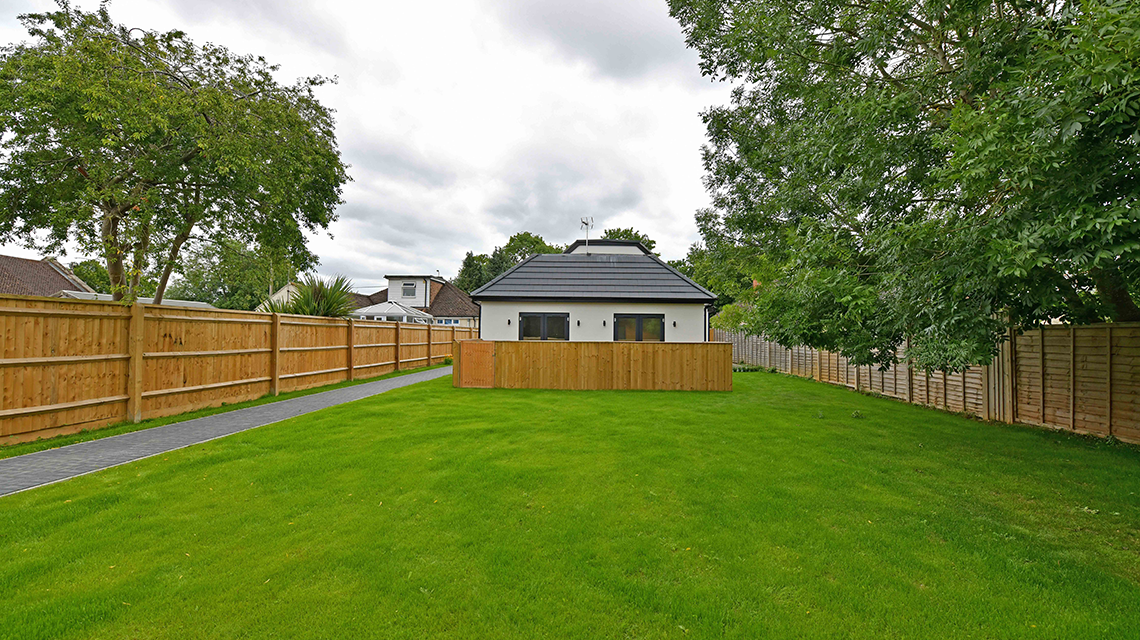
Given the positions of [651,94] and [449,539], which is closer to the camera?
[449,539]

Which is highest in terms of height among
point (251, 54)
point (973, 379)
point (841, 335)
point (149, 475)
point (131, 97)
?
point (251, 54)

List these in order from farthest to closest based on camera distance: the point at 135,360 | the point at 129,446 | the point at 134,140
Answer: the point at 134,140 → the point at 135,360 → the point at 129,446

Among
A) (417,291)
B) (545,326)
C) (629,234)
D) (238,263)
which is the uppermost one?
(629,234)

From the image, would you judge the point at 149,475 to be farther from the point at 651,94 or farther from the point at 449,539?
the point at 651,94

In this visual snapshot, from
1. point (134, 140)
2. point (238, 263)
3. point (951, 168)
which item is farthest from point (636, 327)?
point (134, 140)

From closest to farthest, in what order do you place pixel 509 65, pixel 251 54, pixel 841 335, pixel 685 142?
1. pixel 841 335
2. pixel 251 54
3. pixel 509 65
4. pixel 685 142

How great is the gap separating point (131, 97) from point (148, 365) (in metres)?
5.97

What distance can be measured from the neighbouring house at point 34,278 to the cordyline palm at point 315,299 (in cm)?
1901

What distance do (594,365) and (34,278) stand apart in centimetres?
3402

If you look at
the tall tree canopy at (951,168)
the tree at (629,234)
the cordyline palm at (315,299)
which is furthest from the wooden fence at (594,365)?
the tree at (629,234)

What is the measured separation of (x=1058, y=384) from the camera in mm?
8344

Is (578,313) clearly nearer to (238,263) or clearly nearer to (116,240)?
(238,263)

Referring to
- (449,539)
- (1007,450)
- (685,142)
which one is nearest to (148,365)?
(449,539)

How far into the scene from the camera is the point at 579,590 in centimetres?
309
